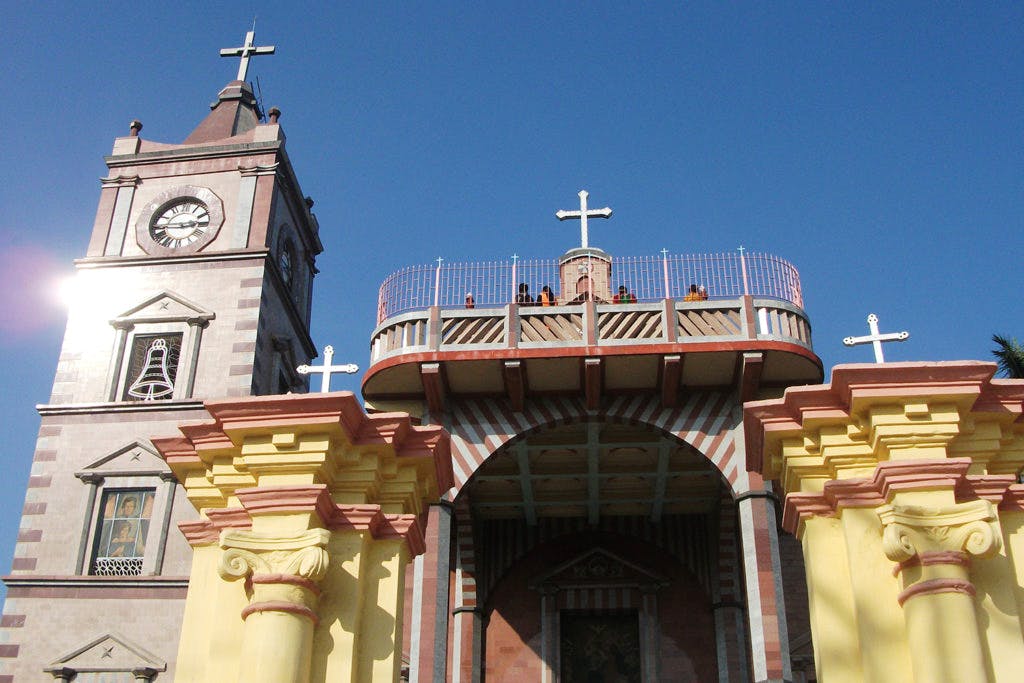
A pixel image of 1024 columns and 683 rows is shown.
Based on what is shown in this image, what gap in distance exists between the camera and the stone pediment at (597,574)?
22047 millimetres

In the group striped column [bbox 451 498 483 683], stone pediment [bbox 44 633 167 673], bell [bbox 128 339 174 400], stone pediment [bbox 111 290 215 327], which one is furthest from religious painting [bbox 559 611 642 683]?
stone pediment [bbox 111 290 215 327]

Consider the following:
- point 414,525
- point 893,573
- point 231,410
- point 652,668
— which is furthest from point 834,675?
point 652,668

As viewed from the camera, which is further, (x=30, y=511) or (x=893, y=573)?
(x=30, y=511)

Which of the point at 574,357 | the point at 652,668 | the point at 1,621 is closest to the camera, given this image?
the point at 574,357

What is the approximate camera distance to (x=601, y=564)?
22.4m

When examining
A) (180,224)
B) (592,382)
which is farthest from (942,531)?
(180,224)

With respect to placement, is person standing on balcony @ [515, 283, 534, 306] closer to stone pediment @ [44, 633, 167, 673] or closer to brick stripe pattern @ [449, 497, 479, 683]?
brick stripe pattern @ [449, 497, 479, 683]

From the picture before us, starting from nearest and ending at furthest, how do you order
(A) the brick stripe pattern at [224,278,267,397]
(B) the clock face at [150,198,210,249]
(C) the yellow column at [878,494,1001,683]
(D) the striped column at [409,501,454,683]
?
(C) the yellow column at [878,494,1001,683]
(D) the striped column at [409,501,454,683]
(A) the brick stripe pattern at [224,278,267,397]
(B) the clock face at [150,198,210,249]

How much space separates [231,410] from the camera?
9.89m

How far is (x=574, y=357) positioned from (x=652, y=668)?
25.1 ft

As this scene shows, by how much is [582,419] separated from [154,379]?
924 centimetres

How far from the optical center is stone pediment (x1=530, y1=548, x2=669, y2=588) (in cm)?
2205

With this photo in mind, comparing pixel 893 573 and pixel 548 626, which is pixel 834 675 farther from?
pixel 548 626

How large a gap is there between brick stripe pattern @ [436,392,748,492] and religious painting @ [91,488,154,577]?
658cm
